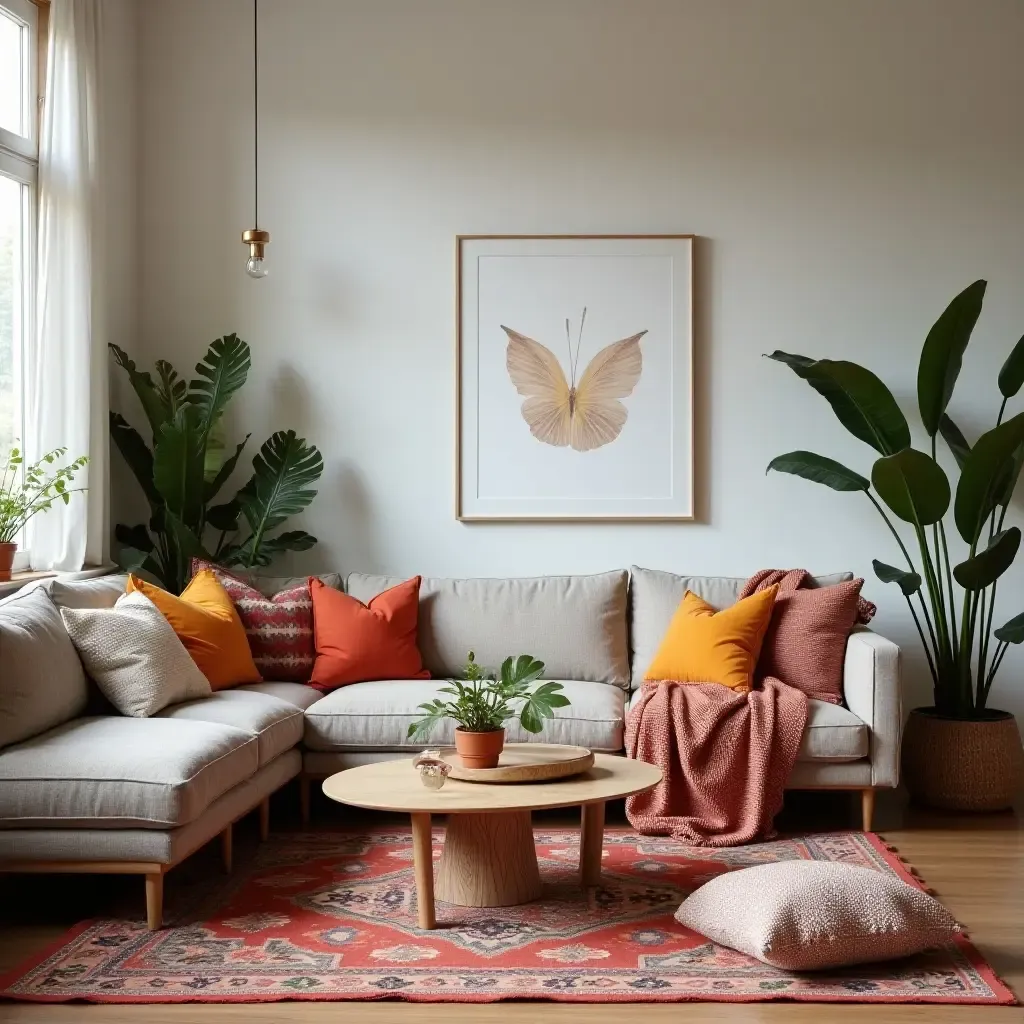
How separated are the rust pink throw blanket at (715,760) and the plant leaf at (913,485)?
0.83 meters

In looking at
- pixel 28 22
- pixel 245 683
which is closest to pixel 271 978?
pixel 245 683

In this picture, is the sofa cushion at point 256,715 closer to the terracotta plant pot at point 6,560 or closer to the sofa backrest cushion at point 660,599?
the terracotta plant pot at point 6,560

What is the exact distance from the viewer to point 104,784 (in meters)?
A: 3.22

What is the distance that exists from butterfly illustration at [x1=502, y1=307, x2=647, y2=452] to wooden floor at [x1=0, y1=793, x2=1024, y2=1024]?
1.61m

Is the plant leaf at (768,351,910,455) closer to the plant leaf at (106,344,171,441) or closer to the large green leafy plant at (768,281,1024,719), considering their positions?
the large green leafy plant at (768,281,1024,719)

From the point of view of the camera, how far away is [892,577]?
184 inches

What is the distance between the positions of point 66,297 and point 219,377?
67 cm

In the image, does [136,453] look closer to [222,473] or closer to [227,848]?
[222,473]

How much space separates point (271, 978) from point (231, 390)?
2.80 m

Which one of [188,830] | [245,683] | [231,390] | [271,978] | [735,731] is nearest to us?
[271,978]

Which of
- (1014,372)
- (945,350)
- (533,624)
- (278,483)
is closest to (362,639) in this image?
(533,624)

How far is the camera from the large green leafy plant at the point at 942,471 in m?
4.50

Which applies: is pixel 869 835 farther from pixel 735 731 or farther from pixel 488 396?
pixel 488 396

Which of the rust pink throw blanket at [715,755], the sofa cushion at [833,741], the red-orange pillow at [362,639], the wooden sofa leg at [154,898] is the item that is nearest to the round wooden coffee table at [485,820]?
the wooden sofa leg at [154,898]
